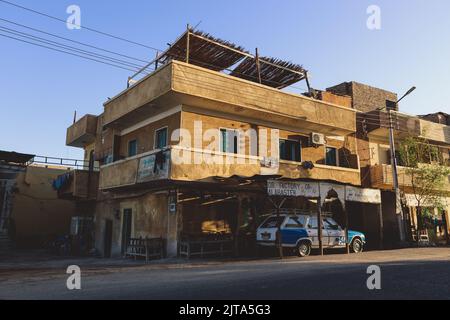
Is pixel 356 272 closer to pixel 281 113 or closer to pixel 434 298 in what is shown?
pixel 434 298

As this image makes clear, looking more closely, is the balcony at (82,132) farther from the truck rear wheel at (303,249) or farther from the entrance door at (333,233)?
the entrance door at (333,233)

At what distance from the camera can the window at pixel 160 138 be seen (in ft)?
55.9

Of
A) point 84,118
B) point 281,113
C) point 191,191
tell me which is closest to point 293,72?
point 281,113

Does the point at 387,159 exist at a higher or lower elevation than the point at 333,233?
higher

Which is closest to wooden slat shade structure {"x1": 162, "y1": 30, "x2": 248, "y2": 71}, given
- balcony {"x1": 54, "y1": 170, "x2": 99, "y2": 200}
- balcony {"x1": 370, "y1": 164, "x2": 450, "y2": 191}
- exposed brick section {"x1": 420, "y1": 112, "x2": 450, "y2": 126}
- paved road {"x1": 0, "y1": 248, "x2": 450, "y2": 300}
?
balcony {"x1": 54, "y1": 170, "x2": 99, "y2": 200}

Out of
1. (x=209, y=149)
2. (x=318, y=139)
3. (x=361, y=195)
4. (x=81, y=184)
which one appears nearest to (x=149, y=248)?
(x=209, y=149)

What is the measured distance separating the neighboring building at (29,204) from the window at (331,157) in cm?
1556

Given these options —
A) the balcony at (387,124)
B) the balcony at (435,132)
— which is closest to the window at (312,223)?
the balcony at (387,124)

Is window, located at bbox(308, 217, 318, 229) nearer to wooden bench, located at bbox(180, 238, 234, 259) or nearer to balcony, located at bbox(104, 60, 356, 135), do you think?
wooden bench, located at bbox(180, 238, 234, 259)

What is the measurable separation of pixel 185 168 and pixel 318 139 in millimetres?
8130

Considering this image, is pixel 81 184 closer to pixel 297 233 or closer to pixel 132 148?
pixel 132 148

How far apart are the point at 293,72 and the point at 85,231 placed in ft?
47.5

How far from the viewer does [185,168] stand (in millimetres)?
15141

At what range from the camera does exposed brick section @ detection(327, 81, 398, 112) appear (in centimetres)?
2495
